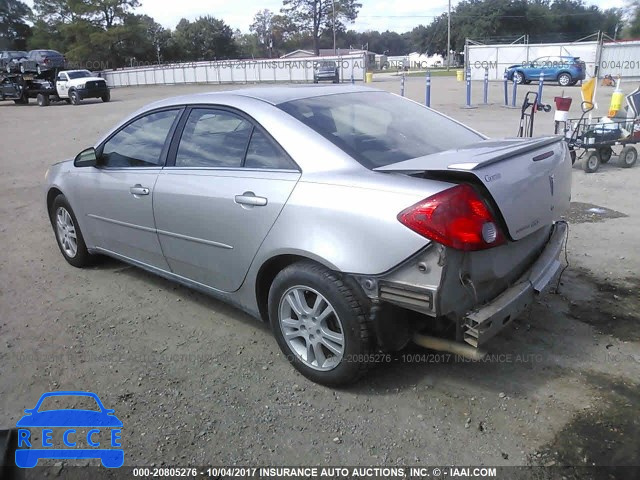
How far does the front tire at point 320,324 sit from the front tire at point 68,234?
8.39 feet

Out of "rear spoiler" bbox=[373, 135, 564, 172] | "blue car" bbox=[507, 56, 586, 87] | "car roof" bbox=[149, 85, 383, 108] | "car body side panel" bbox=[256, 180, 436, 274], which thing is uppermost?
"blue car" bbox=[507, 56, 586, 87]

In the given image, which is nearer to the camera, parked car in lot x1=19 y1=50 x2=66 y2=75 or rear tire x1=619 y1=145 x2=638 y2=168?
rear tire x1=619 y1=145 x2=638 y2=168

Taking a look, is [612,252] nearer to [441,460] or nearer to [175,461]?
[441,460]

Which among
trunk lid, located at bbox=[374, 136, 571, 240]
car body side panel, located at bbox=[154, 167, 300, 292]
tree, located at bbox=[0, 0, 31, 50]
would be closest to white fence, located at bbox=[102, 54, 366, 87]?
tree, located at bbox=[0, 0, 31, 50]

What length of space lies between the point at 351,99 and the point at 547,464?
96.0 inches

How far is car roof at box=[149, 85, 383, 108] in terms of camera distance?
341cm

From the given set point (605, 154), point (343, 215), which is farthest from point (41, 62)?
point (343, 215)

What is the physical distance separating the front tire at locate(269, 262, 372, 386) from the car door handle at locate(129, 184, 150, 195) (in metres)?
1.35

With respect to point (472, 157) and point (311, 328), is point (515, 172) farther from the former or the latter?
point (311, 328)

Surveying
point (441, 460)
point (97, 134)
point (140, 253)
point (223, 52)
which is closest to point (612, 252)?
point (441, 460)

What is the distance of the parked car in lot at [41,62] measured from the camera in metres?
30.1

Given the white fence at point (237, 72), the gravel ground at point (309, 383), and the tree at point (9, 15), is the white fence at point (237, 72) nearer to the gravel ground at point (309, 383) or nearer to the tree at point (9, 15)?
the tree at point (9, 15)

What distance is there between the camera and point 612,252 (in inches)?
189

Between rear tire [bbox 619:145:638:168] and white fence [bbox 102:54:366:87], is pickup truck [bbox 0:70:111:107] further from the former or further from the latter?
rear tire [bbox 619:145:638:168]
